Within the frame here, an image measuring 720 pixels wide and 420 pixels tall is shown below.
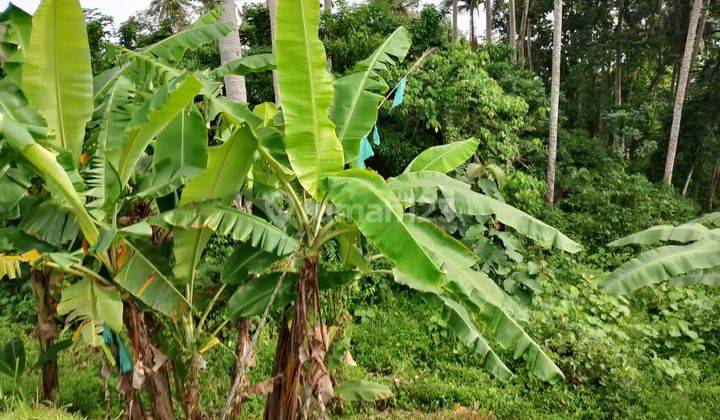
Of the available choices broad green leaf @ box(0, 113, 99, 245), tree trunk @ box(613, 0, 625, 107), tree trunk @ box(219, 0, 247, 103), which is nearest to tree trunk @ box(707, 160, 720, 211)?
tree trunk @ box(613, 0, 625, 107)

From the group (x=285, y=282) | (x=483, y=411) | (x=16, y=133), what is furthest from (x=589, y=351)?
(x=16, y=133)

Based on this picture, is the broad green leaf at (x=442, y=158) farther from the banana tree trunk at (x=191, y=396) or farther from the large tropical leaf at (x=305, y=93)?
the banana tree trunk at (x=191, y=396)

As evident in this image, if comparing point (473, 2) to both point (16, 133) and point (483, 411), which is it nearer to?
point (483, 411)

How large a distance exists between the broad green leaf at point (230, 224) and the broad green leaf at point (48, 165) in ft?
1.14

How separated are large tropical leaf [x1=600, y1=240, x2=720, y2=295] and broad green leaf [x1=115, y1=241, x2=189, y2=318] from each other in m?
2.62

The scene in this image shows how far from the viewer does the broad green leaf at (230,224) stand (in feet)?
8.83

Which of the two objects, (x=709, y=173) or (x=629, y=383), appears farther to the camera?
(x=709, y=173)

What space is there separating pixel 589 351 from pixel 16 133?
548 cm

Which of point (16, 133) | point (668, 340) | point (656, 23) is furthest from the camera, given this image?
point (656, 23)

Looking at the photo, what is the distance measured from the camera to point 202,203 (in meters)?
2.75

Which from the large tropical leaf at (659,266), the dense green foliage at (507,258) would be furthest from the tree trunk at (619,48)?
the large tropical leaf at (659,266)

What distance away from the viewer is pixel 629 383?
506cm

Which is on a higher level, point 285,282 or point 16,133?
point 16,133

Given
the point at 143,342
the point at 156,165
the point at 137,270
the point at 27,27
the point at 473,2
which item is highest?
the point at 473,2
